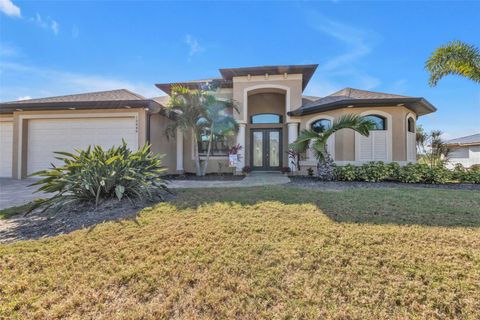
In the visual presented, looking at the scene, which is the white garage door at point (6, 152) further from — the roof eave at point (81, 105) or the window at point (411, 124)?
the window at point (411, 124)

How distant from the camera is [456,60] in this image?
354 inches

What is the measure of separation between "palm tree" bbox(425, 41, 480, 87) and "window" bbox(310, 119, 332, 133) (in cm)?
466

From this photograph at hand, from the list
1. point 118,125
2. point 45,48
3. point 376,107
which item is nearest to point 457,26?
point 376,107

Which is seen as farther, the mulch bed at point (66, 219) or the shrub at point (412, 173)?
the shrub at point (412, 173)

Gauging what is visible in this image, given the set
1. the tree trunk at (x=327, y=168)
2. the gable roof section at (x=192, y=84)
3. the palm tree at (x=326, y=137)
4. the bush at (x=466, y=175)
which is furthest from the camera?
the gable roof section at (x=192, y=84)

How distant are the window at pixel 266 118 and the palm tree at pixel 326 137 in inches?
175

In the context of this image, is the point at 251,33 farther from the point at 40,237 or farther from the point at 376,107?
the point at 40,237

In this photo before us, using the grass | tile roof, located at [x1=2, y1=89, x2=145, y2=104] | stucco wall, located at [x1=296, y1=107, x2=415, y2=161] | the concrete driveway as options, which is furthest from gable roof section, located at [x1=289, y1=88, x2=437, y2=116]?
the concrete driveway

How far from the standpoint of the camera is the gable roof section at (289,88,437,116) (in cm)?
995

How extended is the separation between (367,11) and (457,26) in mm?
4462

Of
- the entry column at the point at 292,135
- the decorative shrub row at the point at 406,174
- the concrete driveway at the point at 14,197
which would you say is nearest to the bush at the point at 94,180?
the concrete driveway at the point at 14,197

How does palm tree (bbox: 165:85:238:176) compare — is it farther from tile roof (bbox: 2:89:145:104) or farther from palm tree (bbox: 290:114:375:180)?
palm tree (bbox: 290:114:375:180)

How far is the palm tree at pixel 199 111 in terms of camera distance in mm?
10523

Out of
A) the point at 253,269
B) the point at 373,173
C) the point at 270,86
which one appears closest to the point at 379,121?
the point at 373,173
